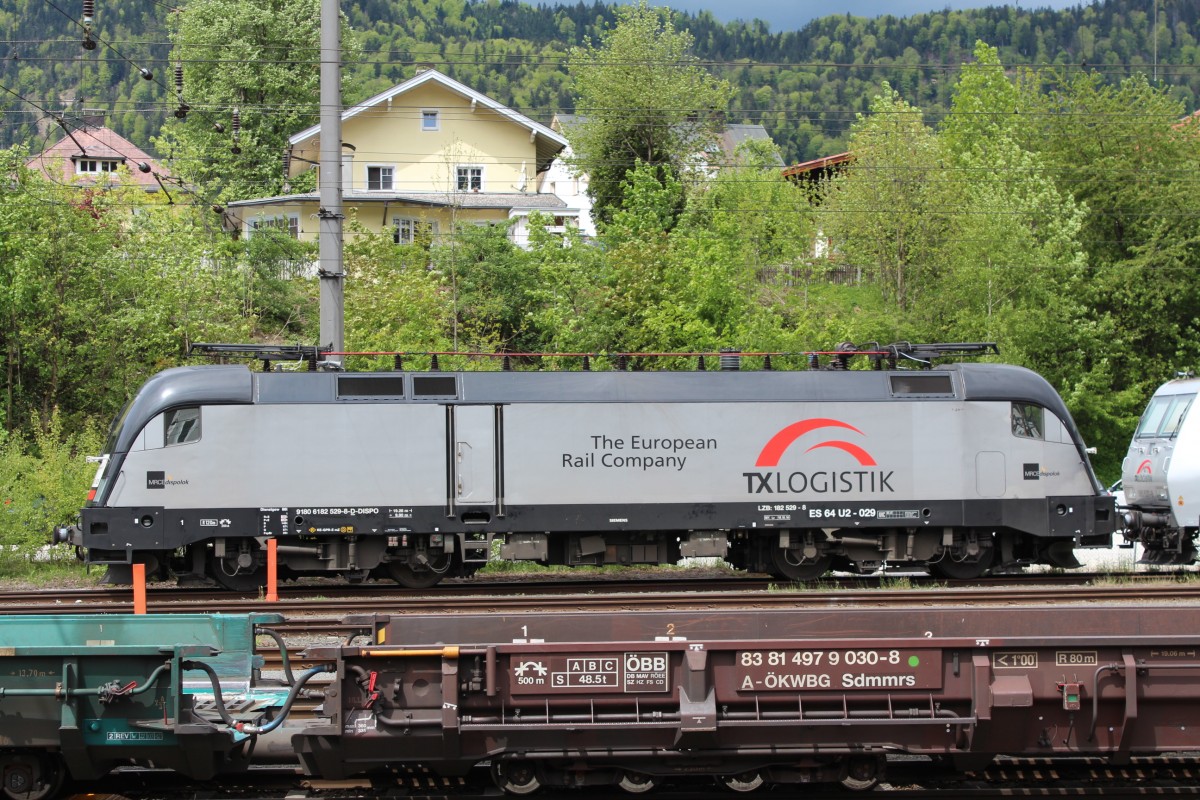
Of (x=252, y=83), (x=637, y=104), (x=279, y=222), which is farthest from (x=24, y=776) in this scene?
(x=252, y=83)

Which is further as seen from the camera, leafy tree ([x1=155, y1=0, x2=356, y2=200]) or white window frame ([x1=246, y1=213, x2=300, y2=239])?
leafy tree ([x1=155, y1=0, x2=356, y2=200])

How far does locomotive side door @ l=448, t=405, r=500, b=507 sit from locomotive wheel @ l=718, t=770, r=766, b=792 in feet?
29.7

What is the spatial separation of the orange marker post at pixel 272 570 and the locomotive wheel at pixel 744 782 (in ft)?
30.9

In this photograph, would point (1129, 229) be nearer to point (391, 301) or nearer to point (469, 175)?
point (391, 301)

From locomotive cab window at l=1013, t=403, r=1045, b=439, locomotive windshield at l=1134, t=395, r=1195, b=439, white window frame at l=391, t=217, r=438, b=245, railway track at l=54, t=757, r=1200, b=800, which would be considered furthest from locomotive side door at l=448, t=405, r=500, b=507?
white window frame at l=391, t=217, r=438, b=245

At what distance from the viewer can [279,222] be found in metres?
44.6

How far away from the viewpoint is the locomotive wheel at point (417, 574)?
672 inches

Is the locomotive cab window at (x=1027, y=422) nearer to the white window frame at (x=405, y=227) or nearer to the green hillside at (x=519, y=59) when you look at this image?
the white window frame at (x=405, y=227)

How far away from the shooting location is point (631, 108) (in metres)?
46.0

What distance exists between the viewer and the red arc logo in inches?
667

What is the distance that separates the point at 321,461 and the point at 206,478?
164 cm

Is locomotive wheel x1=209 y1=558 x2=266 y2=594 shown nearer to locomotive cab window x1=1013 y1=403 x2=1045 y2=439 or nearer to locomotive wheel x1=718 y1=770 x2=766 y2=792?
locomotive wheel x1=718 y1=770 x2=766 y2=792

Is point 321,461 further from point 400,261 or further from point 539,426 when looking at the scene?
point 400,261

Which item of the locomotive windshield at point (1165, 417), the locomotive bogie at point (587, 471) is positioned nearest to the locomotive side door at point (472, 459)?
the locomotive bogie at point (587, 471)
